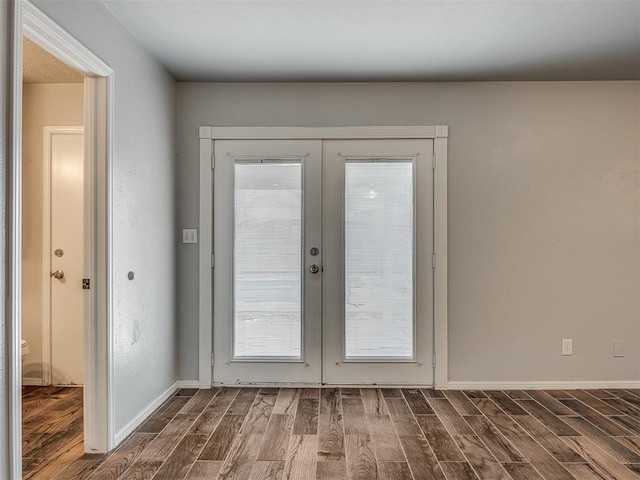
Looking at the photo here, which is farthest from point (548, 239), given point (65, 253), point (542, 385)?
point (65, 253)

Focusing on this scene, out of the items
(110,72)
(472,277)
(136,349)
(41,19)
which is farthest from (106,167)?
(472,277)

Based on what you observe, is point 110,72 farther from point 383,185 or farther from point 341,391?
point 341,391

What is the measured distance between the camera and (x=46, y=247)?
3402 millimetres

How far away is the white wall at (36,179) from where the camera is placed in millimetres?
3402

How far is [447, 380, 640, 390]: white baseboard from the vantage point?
130 inches

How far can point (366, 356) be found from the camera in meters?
3.32

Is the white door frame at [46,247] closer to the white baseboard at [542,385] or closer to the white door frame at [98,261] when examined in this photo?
the white door frame at [98,261]

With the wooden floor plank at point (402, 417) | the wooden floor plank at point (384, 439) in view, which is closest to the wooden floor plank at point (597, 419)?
the wooden floor plank at point (402, 417)

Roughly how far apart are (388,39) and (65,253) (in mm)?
2947

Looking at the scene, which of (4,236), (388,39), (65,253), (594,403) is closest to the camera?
(4,236)

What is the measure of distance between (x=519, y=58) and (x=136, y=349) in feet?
10.6

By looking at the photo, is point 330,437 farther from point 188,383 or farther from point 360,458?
point 188,383

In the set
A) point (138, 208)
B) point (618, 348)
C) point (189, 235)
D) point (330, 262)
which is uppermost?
point (138, 208)

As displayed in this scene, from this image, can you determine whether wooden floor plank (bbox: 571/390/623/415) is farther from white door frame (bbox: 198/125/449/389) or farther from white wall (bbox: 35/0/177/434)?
white wall (bbox: 35/0/177/434)
